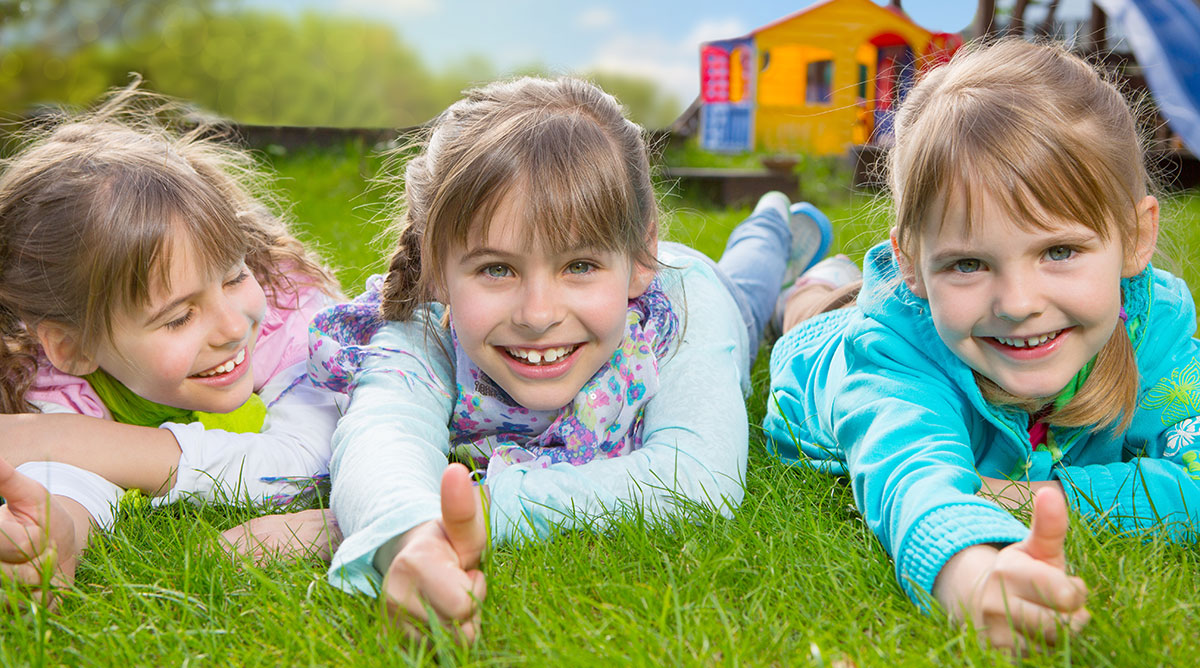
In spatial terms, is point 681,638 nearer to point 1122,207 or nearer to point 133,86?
point 1122,207

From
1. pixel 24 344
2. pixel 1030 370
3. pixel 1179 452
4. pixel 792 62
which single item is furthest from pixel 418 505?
pixel 792 62

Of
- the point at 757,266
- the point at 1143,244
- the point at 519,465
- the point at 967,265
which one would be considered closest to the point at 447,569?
the point at 519,465

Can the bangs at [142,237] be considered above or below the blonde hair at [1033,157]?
below

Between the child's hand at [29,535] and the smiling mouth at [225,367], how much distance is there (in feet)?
2.29

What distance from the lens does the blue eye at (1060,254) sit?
193 centimetres

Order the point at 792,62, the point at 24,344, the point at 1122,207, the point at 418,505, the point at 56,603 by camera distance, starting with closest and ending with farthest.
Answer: the point at 418,505 → the point at 56,603 → the point at 1122,207 → the point at 24,344 → the point at 792,62

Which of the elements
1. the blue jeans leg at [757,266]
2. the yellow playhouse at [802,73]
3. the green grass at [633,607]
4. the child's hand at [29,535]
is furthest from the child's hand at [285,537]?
the yellow playhouse at [802,73]

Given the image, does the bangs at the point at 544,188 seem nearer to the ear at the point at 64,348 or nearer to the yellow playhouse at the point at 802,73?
the ear at the point at 64,348

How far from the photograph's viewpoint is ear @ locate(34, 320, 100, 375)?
2445mm

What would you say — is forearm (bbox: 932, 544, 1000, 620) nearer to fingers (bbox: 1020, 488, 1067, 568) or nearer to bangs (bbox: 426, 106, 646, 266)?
fingers (bbox: 1020, 488, 1067, 568)

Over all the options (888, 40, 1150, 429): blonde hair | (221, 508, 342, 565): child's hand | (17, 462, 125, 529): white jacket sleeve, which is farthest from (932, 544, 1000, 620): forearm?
(17, 462, 125, 529): white jacket sleeve

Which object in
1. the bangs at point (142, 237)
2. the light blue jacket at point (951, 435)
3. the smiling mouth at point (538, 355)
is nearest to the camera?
the light blue jacket at point (951, 435)

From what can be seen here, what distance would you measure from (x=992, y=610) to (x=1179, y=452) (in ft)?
2.92

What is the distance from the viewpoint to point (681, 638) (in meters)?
1.50
